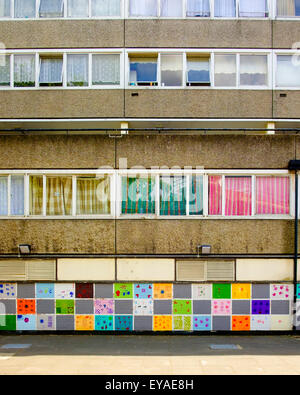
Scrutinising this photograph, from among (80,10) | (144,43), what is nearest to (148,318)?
(144,43)

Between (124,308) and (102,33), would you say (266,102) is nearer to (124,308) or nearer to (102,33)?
(102,33)

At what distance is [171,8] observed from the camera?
40.7 feet

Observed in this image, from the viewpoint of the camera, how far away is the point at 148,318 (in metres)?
9.95

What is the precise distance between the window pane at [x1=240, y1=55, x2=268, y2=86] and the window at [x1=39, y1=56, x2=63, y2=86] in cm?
636

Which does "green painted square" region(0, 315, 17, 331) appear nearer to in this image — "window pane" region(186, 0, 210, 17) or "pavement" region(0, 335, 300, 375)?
"pavement" region(0, 335, 300, 375)

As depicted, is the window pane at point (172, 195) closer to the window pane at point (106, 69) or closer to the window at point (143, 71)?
the window at point (143, 71)

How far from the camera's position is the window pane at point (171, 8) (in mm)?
12383

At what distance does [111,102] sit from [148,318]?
7.22 m

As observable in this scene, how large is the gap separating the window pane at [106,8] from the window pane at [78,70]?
64.2 inches

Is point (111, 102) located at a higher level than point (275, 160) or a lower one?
higher

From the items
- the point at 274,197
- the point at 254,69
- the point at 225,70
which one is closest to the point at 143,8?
the point at 225,70

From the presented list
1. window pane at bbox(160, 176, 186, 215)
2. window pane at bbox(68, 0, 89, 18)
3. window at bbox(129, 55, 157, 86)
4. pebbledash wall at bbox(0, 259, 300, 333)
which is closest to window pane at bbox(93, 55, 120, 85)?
window at bbox(129, 55, 157, 86)

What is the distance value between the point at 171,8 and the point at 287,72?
4652 millimetres
